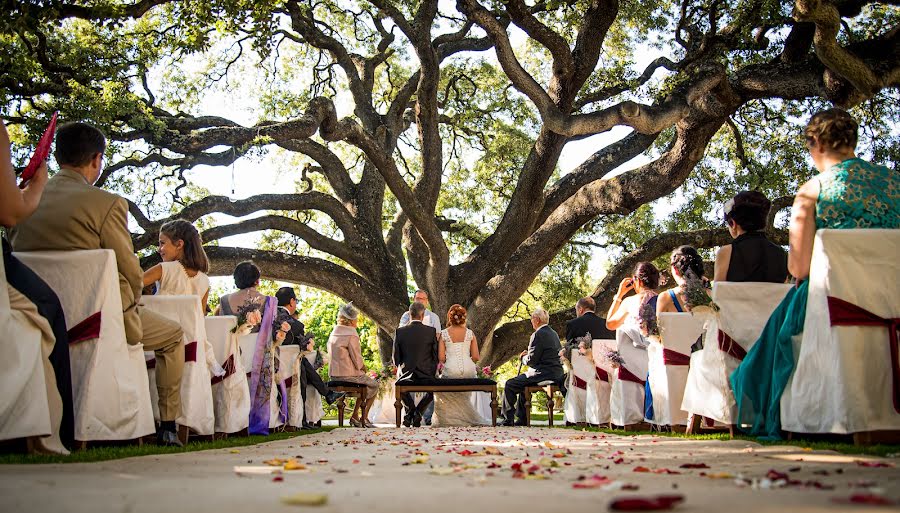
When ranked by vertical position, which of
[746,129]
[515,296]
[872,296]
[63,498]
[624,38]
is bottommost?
[63,498]

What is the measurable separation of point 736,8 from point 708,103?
6.63 ft

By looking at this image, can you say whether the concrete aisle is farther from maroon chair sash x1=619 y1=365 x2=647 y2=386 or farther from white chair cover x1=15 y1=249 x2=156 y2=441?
maroon chair sash x1=619 y1=365 x2=647 y2=386

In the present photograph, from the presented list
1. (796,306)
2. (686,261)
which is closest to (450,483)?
(796,306)

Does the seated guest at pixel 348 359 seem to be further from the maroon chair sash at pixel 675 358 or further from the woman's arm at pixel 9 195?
the woman's arm at pixel 9 195

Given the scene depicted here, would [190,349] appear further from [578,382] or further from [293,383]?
[578,382]

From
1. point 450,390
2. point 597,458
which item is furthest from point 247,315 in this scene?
point 450,390

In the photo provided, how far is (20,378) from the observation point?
4.48 metres

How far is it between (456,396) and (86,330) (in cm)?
845

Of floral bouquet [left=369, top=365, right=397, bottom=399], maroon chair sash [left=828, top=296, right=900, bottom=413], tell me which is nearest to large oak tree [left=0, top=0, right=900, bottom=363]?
floral bouquet [left=369, top=365, right=397, bottom=399]

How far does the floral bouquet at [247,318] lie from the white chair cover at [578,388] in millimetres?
5191

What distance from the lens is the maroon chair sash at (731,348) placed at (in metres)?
6.65

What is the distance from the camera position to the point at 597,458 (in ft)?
15.6

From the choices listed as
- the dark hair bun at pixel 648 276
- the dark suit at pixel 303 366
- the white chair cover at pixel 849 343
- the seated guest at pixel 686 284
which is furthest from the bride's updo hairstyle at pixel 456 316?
the white chair cover at pixel 849 343

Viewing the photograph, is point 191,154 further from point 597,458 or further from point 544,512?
point 544,512
